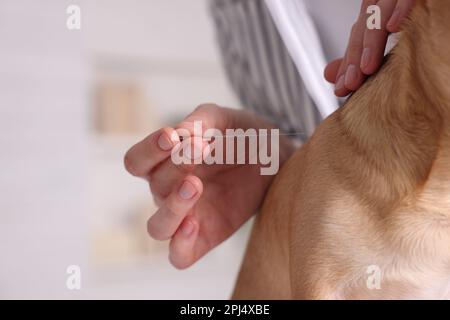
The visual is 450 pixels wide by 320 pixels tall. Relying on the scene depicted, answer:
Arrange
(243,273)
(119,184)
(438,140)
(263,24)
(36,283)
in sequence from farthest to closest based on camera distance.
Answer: (119,184), (36,283), (263,24), (243,273), (438,140)

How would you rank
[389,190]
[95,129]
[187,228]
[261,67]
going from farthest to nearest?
[95,129], [261,67], [187,228], [389,190]

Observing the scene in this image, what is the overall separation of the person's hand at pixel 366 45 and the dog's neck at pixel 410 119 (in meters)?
0.03

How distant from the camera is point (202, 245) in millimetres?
951

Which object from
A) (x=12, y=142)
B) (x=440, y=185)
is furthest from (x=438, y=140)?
(x=12, y=142)

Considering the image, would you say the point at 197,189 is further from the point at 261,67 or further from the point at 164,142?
the point at 261,67

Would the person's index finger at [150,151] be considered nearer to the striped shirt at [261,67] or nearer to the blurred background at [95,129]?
the striped shirt at [261,67]

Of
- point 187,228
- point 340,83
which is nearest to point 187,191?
point 187,228

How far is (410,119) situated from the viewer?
2.30 feet

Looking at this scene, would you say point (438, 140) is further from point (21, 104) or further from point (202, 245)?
point (21, 104)

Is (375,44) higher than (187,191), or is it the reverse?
(375,44)

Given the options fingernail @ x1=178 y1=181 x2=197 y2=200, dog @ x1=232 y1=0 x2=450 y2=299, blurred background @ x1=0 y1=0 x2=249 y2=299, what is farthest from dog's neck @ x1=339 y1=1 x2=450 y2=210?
blurred background @ x1=0 y1=0 x2=249 y2=299

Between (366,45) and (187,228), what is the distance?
356 millimetres

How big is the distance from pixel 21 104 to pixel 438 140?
76.2 inches

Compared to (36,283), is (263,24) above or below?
above
